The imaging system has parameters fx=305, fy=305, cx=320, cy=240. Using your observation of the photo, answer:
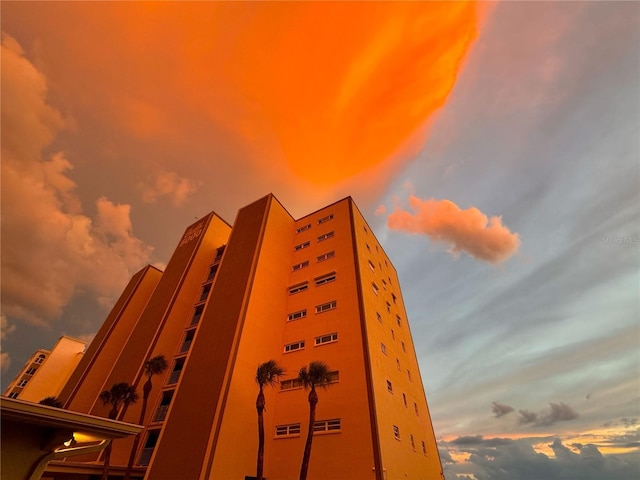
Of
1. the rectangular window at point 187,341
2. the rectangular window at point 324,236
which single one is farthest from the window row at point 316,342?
the rectangular window at point 324,236

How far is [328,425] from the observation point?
21.6m

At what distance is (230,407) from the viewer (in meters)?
21.3

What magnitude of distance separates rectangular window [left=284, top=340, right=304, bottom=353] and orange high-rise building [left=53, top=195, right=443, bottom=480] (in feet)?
0.29

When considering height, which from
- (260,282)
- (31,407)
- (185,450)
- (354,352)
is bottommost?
(31,407)

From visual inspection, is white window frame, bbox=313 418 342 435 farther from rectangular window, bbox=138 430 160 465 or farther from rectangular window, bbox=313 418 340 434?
rectangular window, bbox=138 430 160 465

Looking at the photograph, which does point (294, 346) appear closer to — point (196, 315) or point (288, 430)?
point (288, 430)

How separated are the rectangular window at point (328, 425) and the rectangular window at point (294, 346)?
6585mm

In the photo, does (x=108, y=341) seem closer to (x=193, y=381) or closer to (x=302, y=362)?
(x=193, y=381)

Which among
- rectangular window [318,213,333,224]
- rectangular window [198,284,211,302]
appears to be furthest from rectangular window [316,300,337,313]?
rectangular window [198,284,211,302]

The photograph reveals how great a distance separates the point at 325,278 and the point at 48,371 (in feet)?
232

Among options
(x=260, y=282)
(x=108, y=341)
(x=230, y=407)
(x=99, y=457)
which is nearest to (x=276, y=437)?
(x=230, y=407)

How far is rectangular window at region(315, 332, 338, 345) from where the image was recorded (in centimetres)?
2600

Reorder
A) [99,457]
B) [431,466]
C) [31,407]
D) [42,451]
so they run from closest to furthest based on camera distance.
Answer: [31,407]
[42,451]
[99,457]
[431,466]

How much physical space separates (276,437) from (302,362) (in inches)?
225
